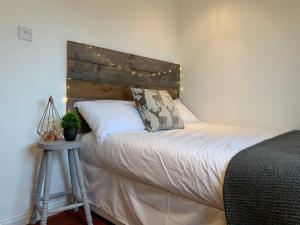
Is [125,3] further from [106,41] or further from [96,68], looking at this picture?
[96,68]

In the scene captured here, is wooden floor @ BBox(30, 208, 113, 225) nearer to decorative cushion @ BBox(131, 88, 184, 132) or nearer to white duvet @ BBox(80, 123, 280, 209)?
white duvet @ BBox(80, 123, 280, 209)


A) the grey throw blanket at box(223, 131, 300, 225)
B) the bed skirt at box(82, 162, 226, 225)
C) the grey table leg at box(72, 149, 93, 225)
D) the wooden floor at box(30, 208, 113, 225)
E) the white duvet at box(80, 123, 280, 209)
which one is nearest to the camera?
the grey throw blanket at box(223, 131, 300, 225)

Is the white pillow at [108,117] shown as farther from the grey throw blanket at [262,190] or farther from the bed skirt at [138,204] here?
the grey throw blanket at [262,190]

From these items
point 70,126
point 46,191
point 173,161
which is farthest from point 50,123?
point 173,161

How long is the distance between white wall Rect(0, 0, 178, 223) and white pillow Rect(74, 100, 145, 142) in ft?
0.74

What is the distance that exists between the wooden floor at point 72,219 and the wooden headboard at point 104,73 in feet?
2.17

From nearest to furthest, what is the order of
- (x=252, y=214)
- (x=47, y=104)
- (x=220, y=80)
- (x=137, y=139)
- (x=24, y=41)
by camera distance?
1. (x=252, y=214)
2. (x=137, y=139)
3. (x=24, y=41)
4. (x=47, y=104)
5. (x=220, y=80)

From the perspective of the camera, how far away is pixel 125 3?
7.80 ft

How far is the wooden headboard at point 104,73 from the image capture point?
6.49 ft

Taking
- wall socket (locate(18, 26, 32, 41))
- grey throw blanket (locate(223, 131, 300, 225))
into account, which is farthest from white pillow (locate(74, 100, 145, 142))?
grey throw blanket (locate(223, 131, 300, 225))

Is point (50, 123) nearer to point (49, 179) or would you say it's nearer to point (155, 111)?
point (49, 179)

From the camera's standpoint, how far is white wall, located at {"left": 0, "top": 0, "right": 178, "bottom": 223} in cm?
164

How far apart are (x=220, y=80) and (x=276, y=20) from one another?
2.54ft

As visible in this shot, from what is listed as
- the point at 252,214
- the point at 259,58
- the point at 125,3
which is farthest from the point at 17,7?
the point at 259,58
